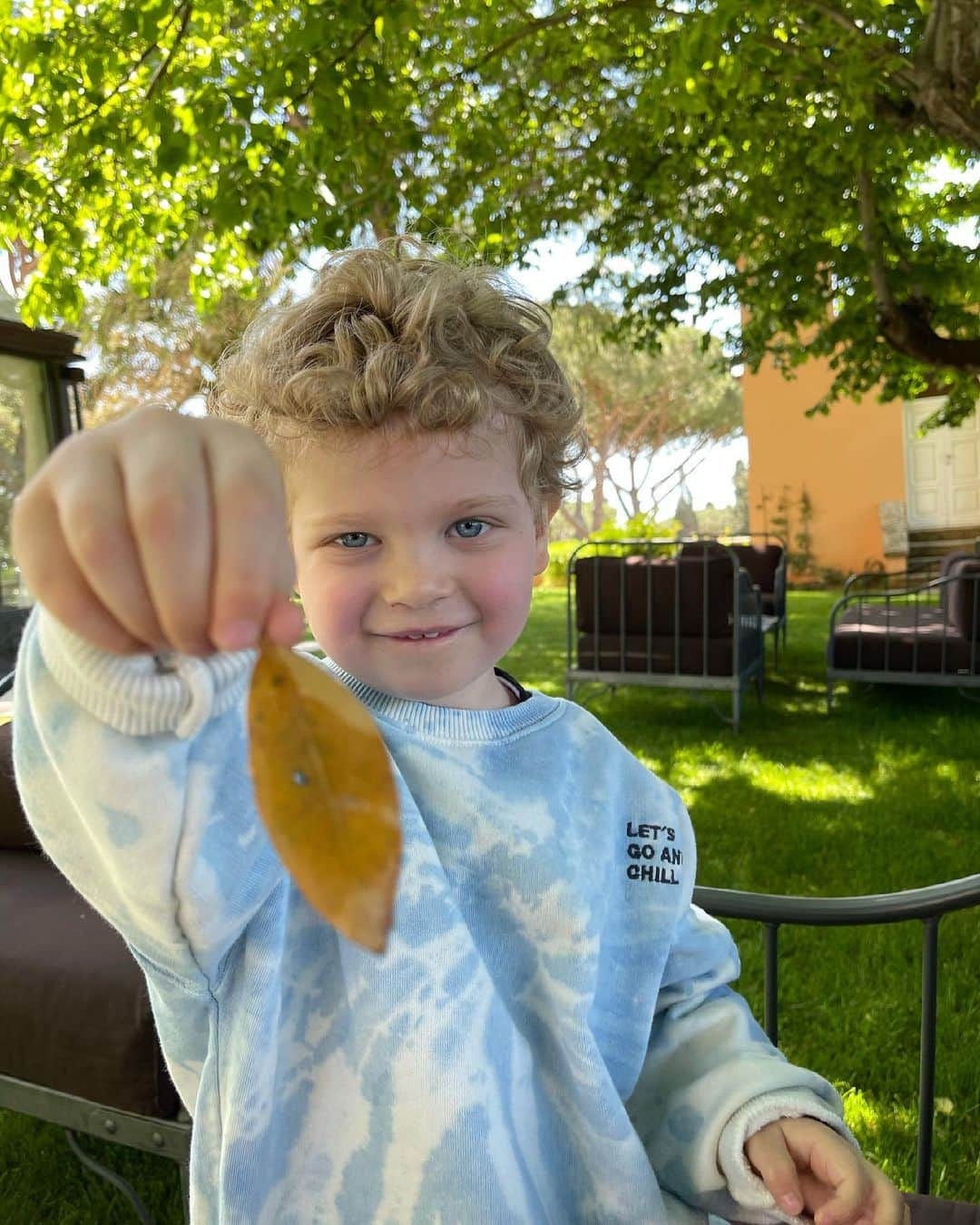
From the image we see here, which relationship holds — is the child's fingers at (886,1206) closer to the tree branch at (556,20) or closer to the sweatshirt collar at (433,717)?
the sweatshirt collar at (433,717)

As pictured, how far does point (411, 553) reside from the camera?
2.52ft

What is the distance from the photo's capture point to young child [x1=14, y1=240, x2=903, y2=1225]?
66 cm

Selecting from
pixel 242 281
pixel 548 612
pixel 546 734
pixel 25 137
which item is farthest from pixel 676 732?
pixel 548 612

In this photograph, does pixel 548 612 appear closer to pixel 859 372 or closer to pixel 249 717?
pixel 859 372

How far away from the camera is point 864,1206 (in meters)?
0.81

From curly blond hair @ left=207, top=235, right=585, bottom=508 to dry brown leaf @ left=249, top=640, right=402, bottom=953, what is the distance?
480 millimetres

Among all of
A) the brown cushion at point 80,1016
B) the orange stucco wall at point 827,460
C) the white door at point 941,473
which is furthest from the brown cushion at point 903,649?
the white door at point 941,473

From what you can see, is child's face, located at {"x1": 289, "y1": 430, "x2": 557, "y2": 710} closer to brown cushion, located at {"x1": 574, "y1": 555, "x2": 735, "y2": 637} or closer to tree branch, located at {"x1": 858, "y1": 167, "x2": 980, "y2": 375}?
brown cushion, located at {"x1": 574, "y1": 555, "x2": 735, "y2": 637}

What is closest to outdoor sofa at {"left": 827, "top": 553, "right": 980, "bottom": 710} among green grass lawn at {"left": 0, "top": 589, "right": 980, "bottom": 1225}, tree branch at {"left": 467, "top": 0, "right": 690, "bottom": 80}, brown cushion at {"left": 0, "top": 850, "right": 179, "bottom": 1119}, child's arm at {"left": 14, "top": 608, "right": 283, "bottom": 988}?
green grass lawn at {"left": 0, "top": 589, "right": 980, "bottom": 1225}

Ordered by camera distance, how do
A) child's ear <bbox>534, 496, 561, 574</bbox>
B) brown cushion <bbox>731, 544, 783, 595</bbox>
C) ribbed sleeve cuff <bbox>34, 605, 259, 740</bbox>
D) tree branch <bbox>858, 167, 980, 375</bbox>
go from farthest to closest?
brown cushion <bbox>731, 544, 783, 595</bbox> < tree branch <bbox>858, 167, 980, 375</bbox> < child's ear <bbox>534, 496, 561, 574</bbox> < ribbed sleeve cuff <bbox>34, 605, 259, 740</bbox>

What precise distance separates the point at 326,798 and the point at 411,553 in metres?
0.47

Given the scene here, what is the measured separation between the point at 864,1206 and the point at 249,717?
77cm

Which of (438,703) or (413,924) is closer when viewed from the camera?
(413,924)

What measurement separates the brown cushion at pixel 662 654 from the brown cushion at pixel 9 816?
14.0 ft
